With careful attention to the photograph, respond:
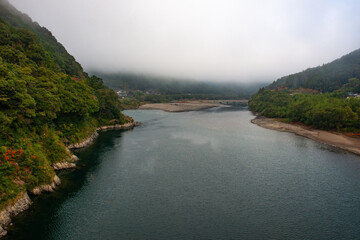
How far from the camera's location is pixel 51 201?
110 ft

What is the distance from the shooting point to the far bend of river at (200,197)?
93.8 ft

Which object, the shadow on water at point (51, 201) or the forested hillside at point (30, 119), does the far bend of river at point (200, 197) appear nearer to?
the shadow on water at point (51, 201)

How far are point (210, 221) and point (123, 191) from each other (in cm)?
1565

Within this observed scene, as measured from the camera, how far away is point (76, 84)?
7450 centimetres

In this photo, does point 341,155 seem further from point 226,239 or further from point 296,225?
point 226,239

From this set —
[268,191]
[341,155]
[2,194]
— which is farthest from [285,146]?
[2,194]

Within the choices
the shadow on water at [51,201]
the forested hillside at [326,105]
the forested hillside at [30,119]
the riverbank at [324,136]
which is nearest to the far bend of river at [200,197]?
the shadow on water at [51,201]

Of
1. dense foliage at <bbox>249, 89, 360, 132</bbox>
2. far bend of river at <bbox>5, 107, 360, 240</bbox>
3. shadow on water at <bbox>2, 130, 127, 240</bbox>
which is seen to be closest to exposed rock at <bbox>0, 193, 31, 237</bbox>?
shadow on water at <bbox>2, 130, 127, 240</bbox>

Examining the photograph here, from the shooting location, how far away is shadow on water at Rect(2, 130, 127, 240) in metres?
26.9

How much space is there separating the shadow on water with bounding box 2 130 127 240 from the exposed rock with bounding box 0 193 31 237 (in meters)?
0.55

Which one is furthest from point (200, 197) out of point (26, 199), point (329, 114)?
point (329, 114)

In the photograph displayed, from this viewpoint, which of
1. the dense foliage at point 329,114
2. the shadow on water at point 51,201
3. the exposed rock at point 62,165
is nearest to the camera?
the shadow on water at point 51,201

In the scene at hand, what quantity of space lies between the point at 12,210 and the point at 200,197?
25194 mm

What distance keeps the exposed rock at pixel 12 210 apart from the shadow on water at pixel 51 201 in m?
0.55
